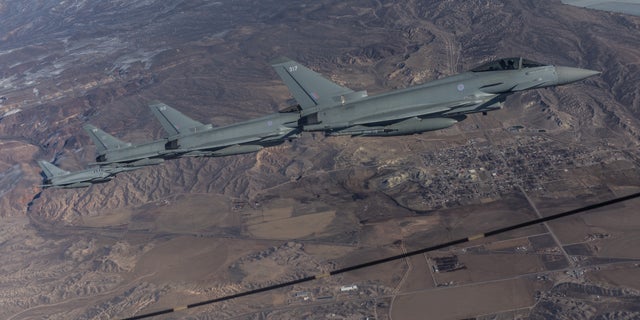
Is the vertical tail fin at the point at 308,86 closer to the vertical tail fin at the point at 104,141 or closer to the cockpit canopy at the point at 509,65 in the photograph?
the cockpit canopy at the point at 509,65

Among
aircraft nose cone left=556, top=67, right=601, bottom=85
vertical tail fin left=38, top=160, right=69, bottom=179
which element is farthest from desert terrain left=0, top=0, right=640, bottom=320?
aircraft nose cone left=556, top=67, right=601, bottom=85

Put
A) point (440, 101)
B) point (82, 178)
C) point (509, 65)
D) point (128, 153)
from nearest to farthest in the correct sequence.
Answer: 1. point (440, 101)
2. point (509, 65)
3. point (128, 153)
4. point (82, 178)

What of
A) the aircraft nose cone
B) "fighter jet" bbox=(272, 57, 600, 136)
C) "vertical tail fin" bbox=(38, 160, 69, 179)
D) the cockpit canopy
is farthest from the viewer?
"vertical tail fin" bbox=(38, 160, 69, 179)

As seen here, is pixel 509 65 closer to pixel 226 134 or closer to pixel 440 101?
pixel 440 101

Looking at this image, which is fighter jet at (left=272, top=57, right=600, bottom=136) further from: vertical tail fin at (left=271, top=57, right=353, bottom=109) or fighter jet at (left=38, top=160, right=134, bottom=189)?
fighter jet at (left=38, top=160, right=134, bottom=189)

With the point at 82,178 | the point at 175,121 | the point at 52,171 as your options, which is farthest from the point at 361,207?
the point at 52,171

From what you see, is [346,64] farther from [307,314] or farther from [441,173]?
[307,314]

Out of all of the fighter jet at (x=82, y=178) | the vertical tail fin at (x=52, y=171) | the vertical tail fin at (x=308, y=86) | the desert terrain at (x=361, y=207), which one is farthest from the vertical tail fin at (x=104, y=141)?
the desert terrain at (x=361, y=207)
